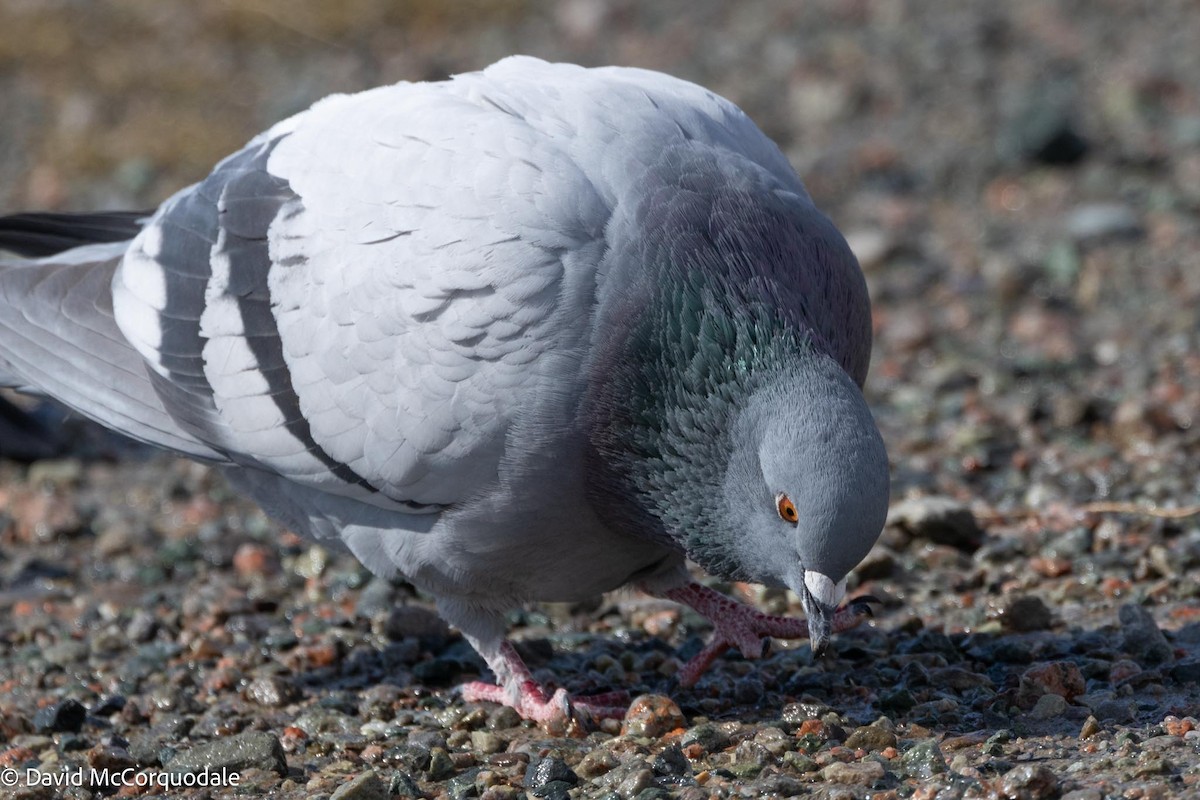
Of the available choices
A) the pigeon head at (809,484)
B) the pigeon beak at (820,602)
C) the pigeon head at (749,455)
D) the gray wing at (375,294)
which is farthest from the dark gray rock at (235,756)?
the pigeon beak at (820,602)

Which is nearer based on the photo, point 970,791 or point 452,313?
point 970,791

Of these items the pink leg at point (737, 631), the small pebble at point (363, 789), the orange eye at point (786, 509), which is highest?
the orange eye at point (786, 509)

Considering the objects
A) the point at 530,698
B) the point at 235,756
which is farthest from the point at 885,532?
the point at 235,756

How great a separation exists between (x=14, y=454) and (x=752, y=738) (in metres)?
4.91

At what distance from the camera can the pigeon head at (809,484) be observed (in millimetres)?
4398

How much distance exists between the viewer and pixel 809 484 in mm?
4406

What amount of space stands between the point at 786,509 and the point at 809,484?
0.57 ft

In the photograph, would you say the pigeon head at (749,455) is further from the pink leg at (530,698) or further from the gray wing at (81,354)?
the gray wing at (81,354)

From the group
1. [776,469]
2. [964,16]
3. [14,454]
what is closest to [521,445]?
[776,469]

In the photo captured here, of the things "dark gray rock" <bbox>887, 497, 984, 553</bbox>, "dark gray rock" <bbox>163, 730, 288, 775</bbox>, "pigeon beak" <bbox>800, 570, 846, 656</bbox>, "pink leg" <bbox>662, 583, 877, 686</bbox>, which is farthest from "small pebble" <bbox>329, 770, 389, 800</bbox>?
"dark gray rock" <bbox>887, 497, 984, 553</bbox>

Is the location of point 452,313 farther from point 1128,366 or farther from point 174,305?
point 1128,366

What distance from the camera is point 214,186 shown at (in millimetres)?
5871

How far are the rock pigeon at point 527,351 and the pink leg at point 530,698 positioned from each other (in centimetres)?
1

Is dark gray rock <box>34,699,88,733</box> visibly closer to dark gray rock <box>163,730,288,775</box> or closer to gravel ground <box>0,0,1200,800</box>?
gravel ground <box>0,0,1200,800</box>
